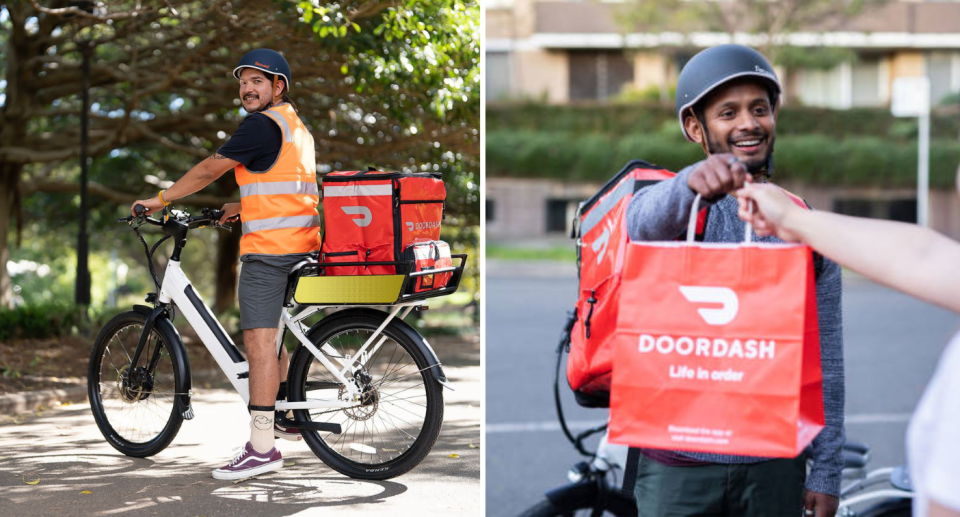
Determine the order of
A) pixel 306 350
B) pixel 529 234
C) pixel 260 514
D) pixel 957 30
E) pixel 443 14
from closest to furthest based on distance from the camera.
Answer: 1. pixel 260 514
2. pixel 306 350
3. pixel 443 14
4. pixel 529 234
5. pixel 957 30

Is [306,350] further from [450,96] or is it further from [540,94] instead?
[540,94]

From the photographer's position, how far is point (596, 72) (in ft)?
126

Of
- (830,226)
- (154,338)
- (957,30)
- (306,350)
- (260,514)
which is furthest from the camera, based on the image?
(957,30)

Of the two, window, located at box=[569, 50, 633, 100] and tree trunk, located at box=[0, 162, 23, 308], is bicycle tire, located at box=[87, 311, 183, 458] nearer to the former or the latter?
tree trunk, located at box=[0, 162, 23, 308]

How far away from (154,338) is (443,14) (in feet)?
16.0

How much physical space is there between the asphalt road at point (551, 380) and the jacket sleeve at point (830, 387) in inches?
159

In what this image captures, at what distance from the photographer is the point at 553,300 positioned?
18.5 meters

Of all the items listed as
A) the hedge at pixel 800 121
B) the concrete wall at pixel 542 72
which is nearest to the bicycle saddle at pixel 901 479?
the hedge at pixel 800 121

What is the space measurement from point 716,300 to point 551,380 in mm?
8865

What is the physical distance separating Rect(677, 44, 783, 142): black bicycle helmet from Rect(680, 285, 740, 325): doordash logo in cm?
59

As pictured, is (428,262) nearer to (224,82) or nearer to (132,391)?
(132,391)

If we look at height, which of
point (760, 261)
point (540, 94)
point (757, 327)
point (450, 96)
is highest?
point (540, 94)

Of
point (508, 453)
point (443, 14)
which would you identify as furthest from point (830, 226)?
point (443, 14)

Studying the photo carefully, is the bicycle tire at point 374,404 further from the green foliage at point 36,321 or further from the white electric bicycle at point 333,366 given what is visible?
the green foliage at point 36,321
